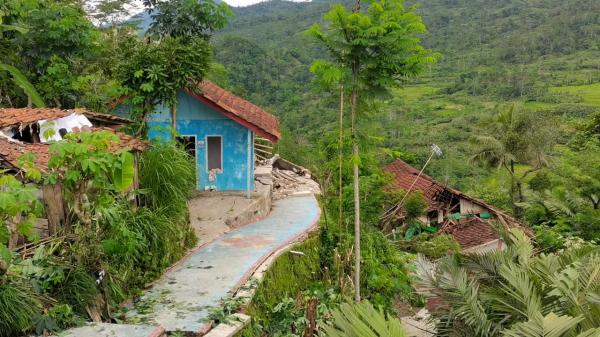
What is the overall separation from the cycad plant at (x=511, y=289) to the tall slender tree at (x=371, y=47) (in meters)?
2.02

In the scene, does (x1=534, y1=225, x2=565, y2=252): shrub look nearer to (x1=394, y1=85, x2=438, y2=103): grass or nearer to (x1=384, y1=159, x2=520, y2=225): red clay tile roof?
(x1=384, y1=159, x2=520, y2=225): red clay tile roof

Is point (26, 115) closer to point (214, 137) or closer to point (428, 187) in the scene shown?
point (214, 137)

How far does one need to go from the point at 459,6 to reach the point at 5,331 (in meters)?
128

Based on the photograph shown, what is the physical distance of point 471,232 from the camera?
22906 mm

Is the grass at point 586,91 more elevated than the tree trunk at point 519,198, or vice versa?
the grass at point 586,91

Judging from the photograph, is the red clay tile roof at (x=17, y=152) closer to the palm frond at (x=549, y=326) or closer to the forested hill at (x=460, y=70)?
the forested hill at (x=460, y=70)

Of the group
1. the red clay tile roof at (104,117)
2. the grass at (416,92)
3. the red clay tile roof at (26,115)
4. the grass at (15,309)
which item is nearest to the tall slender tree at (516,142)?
the red clay tile roof at (104,117)

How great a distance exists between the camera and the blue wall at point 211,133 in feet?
43.1

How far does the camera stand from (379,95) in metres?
8.06

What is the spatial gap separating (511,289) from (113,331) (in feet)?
14.7

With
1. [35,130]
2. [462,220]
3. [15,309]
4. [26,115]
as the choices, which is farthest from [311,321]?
[462,220]

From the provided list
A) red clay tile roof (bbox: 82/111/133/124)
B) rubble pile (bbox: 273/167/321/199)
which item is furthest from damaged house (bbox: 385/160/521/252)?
red clay tile roof (bbox: 82/111/133/124)

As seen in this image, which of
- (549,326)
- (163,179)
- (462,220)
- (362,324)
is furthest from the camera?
(462,220)

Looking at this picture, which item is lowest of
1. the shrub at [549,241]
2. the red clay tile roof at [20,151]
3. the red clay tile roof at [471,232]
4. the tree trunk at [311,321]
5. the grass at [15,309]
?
the red clay tile roof at [471,232]
